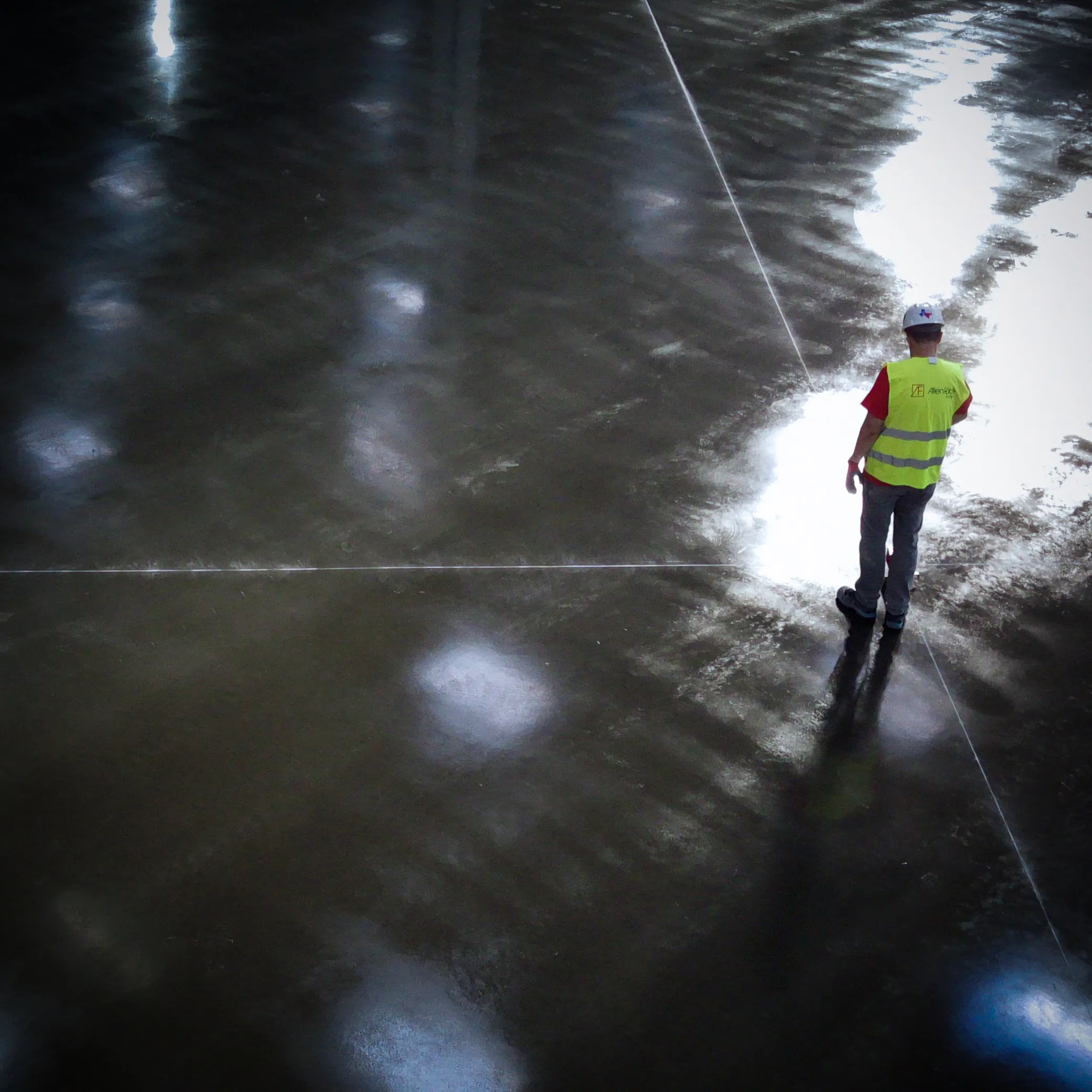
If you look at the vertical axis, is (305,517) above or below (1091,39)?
below

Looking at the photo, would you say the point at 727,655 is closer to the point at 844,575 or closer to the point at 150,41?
the point at 844,575

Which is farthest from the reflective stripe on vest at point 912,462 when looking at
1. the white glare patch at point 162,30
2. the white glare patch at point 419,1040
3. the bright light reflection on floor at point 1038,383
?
the white glare patch at point 162,30

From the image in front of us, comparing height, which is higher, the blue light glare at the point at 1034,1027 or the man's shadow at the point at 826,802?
the man's shadow at the point at 826,802

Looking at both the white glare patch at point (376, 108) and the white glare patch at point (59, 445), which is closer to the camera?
the white glare patch at point (59, 445)

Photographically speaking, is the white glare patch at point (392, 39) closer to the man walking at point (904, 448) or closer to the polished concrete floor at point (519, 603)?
the polished concrete floor at point (519, 603)

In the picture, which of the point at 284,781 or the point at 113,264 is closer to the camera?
the point at 284,781

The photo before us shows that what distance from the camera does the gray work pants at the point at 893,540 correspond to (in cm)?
551

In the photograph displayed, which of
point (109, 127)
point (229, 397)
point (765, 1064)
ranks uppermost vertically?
point (109, 127)

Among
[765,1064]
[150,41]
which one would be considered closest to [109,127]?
[150,41]

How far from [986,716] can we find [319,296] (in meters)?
5.01

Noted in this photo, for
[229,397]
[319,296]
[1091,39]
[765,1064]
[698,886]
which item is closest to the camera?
[765,1064]

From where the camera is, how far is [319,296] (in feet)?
Answer: 25.8

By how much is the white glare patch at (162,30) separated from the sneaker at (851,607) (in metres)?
8.40

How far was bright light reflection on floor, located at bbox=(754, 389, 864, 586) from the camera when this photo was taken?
620 centimetres
